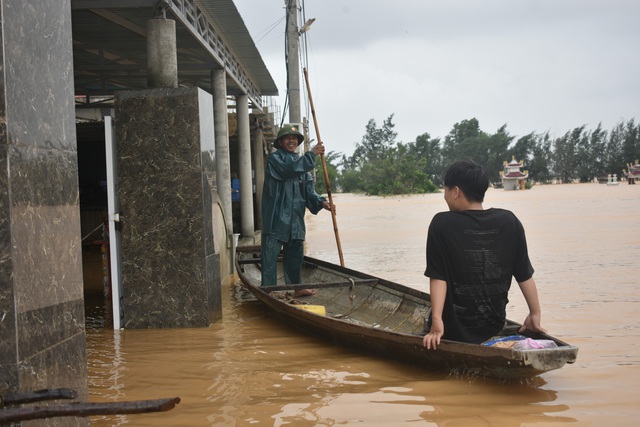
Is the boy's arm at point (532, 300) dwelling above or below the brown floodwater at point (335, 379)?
above

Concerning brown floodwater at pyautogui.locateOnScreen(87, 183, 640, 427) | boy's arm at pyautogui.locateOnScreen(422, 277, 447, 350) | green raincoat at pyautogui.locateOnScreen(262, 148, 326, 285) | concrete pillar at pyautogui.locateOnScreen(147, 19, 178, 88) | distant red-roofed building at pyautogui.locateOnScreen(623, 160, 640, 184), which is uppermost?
concrete pillar at pyautogui.locateOnScreen(147, 19, 178, 88)

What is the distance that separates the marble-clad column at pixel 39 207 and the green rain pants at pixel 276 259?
4373mm

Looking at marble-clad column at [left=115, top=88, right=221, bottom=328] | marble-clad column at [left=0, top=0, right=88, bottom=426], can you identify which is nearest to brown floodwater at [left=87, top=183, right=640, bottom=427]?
marble-clad column at [left=115, top=88, right=221, bottom=328]

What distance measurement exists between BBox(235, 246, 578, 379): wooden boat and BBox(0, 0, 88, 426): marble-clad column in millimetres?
2321

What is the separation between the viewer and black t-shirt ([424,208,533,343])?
4.63 metres

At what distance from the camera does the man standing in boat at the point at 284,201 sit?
7777 millimetres

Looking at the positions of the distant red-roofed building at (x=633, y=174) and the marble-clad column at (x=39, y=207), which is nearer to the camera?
the marble-clad column at (x=39, y=207)

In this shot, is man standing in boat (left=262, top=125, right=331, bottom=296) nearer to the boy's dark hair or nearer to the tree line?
the boy's dark hair

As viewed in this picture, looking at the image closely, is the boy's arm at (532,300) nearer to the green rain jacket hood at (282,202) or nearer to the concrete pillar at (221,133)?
the green rain jacket hood at (282,202)

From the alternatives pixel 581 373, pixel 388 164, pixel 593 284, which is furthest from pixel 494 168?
pixel 581 373

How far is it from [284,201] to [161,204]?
143 cm

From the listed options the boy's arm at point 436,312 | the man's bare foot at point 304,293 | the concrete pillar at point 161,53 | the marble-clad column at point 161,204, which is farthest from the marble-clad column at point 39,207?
the concrete pillar at point 161,53

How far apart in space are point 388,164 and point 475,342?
2173 inches

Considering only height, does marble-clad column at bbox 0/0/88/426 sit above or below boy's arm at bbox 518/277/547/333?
above
